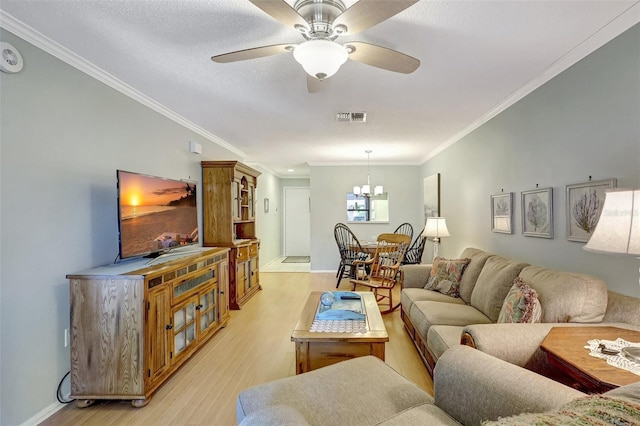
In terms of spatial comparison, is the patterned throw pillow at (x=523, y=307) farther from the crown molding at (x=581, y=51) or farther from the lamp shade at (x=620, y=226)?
the crown molding at (x=581, y=51)

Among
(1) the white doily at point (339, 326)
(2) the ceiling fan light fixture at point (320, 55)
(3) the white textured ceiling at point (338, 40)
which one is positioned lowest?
(1) the white doily at point (339, 326)

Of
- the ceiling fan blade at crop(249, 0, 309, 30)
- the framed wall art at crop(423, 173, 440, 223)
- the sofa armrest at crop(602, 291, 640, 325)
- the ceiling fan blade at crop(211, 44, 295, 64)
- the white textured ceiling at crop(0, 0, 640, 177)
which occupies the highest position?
the white textured ceiling at crop(0, 0, 640, 177)

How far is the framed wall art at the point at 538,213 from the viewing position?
2.40m

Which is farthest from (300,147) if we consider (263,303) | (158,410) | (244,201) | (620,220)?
(620,220)

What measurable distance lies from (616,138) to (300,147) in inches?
155

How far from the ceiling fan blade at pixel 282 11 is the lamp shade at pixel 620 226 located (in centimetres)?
156

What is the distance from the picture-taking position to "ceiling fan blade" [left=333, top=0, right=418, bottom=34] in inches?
49.1

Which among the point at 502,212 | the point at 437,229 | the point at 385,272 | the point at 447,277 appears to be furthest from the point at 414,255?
the point at 502,212

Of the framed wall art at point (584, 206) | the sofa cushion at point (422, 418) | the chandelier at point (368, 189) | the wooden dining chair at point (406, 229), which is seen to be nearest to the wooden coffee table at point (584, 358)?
the sofa cushion at point (422, 418)

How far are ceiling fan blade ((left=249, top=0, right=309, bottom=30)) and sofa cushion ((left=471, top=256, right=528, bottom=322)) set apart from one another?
2.32 m

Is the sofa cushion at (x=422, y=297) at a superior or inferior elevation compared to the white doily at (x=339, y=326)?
inferior

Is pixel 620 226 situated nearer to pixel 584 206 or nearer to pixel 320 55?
pixel 584 206

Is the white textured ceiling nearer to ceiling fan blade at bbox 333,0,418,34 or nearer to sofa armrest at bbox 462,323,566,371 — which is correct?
ceiling fan blade at bbox 333,0,418,34

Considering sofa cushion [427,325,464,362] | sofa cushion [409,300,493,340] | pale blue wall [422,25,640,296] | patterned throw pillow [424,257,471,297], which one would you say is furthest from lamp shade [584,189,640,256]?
patterned throw pillow [424,257,471,297]
